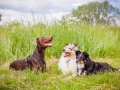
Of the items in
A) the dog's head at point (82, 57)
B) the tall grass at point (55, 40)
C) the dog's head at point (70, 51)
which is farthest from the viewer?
the tall grass at point (55, 40)

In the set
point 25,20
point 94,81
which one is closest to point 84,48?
point 25,20

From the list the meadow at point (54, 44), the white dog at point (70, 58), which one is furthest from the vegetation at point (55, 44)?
the white dog at point (70, 58)

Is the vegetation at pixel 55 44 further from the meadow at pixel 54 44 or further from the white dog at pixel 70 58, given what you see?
the white dog at pixel 70 58

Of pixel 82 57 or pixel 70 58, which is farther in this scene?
pixel 70 58

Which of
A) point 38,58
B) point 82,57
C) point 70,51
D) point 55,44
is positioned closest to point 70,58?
point 70,51

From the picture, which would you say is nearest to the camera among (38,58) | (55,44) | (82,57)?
(82,57)

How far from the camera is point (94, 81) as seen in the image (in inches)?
289

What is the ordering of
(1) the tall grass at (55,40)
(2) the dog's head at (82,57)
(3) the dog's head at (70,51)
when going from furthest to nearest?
(1) the tall grass at (55,40), (3) the dog's head at (70,51), (2) the dog's head at (82,57)

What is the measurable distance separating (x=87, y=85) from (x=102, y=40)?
608 cm

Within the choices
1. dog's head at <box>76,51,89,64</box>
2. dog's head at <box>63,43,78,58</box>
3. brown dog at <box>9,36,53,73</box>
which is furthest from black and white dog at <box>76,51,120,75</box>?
brown dog at <box>9,36,53,73</box>

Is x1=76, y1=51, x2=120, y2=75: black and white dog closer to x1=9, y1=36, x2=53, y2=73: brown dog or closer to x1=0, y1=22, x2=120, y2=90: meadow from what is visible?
x1=0, y1=22, x2=120, y2=90: meadow

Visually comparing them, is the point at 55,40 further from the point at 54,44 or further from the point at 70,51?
the point at 70,51

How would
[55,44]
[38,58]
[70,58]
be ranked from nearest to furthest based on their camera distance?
1. [70,58]
2. [38,58]
3. [55,44]

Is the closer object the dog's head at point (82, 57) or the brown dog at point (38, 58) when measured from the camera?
the dog's head at point (82, 57)
